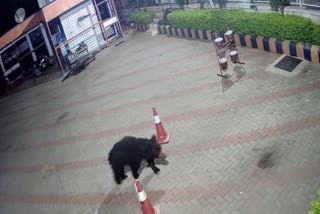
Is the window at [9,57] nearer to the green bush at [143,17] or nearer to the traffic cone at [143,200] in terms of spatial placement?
the green bush at [143,17]

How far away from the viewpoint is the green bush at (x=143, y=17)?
790 inches

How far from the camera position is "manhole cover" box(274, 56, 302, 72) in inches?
461

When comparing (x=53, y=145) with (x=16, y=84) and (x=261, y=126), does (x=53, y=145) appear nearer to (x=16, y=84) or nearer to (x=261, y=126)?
(x=261, y=126)

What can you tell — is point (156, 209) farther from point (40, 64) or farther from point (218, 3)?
point (40, 64)

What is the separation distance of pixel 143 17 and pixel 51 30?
5026 mm

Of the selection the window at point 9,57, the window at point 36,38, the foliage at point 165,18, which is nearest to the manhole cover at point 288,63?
the foliage at point 165,18

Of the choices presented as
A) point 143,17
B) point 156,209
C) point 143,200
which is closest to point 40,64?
point 143,17

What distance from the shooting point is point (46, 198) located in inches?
410

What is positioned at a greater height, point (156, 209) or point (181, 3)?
point (181, 3)

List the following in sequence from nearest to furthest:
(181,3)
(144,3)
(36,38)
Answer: (181,3), (36,38), (144,3)

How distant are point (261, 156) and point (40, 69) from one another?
48.9 ft

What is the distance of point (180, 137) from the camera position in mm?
10641

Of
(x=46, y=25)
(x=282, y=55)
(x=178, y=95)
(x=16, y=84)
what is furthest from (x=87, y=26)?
(x=282, y=55)

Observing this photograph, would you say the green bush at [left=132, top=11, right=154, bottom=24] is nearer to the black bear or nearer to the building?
the building
